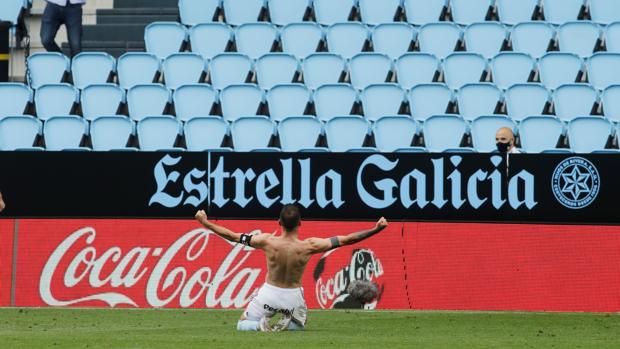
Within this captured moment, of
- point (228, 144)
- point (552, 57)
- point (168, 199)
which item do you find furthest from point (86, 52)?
point (552, 57)

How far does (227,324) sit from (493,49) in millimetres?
7622

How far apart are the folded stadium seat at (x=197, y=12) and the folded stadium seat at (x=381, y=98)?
3466 mm

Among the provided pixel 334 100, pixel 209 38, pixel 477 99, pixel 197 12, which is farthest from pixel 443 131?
pixel 197 12

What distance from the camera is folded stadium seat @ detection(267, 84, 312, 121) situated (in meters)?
17.5

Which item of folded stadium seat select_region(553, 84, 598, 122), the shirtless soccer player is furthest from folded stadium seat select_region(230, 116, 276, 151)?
the shirtless soccer player

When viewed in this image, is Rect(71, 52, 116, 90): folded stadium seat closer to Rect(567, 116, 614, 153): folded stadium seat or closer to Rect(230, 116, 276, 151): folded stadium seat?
Rect(230, 116, 276, 151): folded stadium seat

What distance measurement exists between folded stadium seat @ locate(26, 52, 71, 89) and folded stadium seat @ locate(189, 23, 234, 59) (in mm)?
1803

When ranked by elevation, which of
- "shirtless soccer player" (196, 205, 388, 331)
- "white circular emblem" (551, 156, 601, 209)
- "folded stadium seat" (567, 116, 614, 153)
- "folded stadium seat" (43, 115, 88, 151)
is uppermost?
"folded stadium seat" (43, 115, 88, 151)

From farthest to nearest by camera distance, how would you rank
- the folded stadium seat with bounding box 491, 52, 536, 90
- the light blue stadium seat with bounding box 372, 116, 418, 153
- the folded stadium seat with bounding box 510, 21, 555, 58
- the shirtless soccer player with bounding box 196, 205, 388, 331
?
the folded stadium seat with bounding box 510, 21, 555, 58 → the folded stadium seat with bounding box 491, 52, 536, 90 → the light blue stadium seat with bounding box 372, 116, 418, 153 → the shirtless soccer player with bounding box 196, 205, 388, 331

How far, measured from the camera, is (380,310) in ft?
46.1

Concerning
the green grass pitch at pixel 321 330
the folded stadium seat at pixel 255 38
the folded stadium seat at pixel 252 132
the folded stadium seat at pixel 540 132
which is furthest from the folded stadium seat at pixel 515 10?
the green grass pitch at pixel 321 330

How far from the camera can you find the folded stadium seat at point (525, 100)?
17281mm

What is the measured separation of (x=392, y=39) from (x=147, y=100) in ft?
11.6

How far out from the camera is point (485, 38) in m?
18.6
